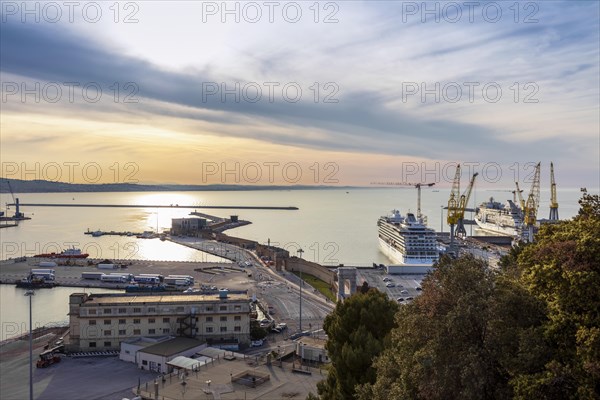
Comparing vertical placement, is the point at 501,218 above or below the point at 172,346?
above

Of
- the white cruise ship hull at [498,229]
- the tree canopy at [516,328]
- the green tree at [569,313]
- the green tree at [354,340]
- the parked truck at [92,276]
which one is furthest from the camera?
the white cruise ship hull at [498,229]

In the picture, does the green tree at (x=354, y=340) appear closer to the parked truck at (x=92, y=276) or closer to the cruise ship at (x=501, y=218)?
the parked truck at (x=92, y=276)

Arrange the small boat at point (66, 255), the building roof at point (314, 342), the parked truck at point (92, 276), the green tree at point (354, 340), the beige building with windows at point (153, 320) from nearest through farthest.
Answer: the green tree at point (354, 340) → the building roof at point (314, 342) → the beige building with windows at point (153, 320) → the parked truck at point (92, 276) → the small boat at point (66, 255)

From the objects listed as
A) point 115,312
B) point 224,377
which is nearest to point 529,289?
point 224,377

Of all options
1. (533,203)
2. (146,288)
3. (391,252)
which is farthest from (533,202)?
(146,288)

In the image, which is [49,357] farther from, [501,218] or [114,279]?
[501,218]

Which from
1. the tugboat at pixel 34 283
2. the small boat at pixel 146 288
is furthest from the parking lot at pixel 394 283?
the tugboat at pixel 34 283
